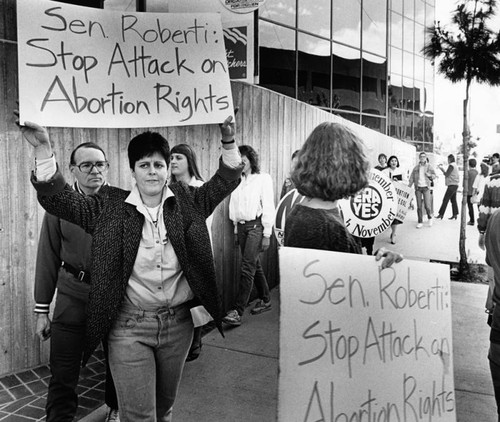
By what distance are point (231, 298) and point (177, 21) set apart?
3322 mm

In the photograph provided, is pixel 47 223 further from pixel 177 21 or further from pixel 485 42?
pixel 485 42

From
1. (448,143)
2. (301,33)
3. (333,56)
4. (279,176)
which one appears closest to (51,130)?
(279,176)

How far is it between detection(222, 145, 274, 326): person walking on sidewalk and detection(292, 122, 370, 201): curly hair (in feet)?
11.1

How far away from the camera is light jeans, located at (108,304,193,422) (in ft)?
7.93

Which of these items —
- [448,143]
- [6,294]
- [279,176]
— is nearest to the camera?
[6,294]

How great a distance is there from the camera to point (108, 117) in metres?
3.64

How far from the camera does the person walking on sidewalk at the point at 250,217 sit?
5699mm

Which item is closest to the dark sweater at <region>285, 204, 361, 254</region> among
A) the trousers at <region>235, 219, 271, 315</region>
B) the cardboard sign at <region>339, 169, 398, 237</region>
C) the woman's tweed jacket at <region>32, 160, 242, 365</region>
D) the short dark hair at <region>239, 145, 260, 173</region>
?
the woman's tweed jacket at <region>32, 160, 242, 365</region>

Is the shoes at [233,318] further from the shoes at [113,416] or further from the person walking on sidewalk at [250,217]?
the shoes at [113,416]

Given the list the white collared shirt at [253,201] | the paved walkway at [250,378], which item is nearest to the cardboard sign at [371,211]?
the white collared shirt at [253,201]

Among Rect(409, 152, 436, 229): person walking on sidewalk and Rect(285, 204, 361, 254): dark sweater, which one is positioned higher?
Rect(409, 152, 436, 229): person walking on sidewalk

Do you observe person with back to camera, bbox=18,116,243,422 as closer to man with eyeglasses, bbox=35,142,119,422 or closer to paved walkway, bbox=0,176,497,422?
man with eyeglasses, bbox=35,142,119,422

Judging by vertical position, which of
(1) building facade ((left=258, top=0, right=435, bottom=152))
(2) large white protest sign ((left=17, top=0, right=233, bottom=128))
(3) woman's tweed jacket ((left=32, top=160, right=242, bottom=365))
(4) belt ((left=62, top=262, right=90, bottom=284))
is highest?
(1) building facade ((left=258, top=0, right=435, bottom=152))

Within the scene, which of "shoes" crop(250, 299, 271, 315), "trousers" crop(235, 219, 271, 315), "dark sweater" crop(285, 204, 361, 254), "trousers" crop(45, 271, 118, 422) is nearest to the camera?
"dark sweater" crop(285, 204, 361, 254)
